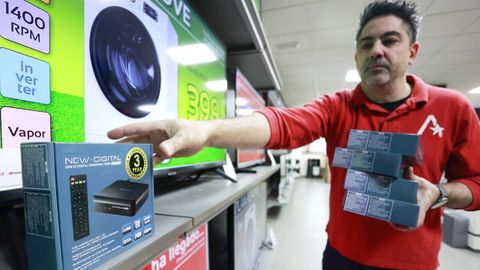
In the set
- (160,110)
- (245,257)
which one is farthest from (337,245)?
(160,110)

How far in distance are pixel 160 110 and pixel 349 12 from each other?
9.19 ft

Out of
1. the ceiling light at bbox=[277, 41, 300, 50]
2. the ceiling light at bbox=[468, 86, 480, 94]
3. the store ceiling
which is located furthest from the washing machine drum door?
the ceiling light at bbox=[468, 86, 480, 94]

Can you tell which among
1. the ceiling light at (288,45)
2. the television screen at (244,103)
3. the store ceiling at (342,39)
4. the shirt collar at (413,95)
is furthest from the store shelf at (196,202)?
the ceiling light at (288,45)

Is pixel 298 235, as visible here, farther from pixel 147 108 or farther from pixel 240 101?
pixel 147 108

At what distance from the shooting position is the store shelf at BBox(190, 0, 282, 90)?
39.0 inches

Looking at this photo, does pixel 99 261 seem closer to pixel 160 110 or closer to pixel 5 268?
pixel 5 268

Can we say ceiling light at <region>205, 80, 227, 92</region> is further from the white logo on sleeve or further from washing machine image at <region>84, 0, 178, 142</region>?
the white logo on sleeve

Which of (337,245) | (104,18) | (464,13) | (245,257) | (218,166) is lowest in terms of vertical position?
(245,257)

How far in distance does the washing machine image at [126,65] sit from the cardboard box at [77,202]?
0.24 meters

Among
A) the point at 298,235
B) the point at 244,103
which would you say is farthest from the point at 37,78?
the point at 298,235

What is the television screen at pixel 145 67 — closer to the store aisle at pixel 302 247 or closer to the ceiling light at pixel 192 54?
the ceiling light at pixel 192 54

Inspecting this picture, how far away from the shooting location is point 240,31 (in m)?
1.21

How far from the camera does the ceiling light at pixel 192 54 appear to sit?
84cm

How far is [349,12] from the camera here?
2.60 m
